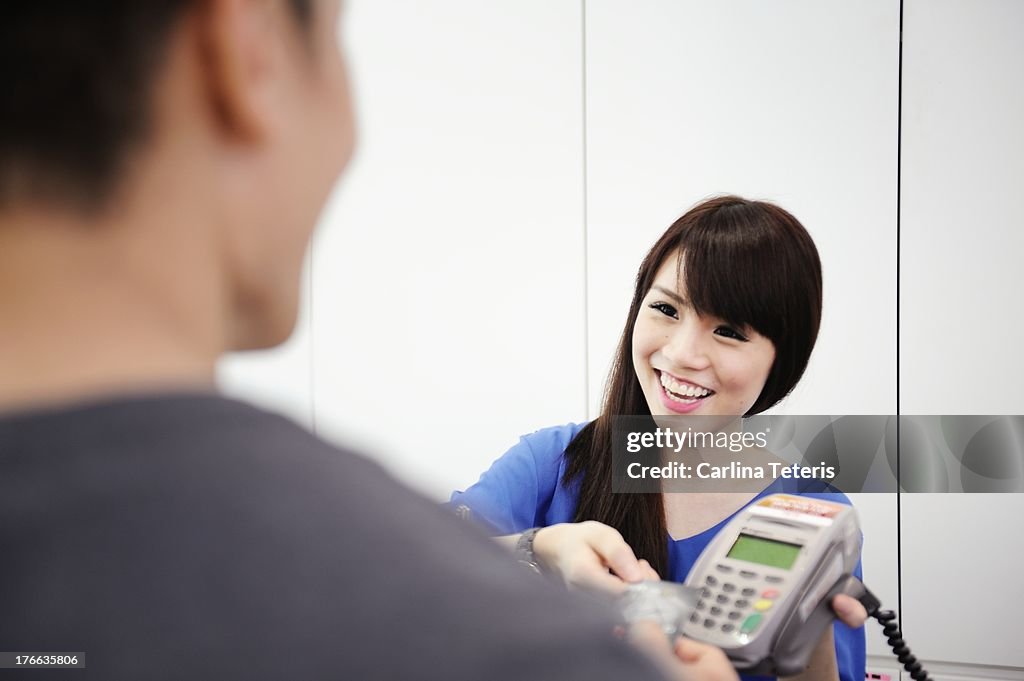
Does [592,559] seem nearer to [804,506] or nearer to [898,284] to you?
[804,506]

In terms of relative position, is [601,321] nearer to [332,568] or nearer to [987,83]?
[987,83]

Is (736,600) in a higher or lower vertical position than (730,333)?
lower

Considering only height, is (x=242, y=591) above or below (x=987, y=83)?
below

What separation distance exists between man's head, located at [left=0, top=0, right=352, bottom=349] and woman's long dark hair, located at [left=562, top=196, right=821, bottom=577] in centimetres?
102

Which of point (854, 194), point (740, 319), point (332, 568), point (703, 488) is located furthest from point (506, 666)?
point (854, 194)

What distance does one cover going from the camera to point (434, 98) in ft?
6.37

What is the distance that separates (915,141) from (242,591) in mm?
1662

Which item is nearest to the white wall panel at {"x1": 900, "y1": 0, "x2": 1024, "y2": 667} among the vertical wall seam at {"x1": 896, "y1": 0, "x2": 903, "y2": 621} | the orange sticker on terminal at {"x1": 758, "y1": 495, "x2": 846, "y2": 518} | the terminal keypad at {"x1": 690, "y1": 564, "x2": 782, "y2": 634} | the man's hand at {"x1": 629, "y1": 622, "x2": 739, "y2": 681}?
the vertical wall seam at {"x1": 896, "y1": 0, "x2": 903, "y2": 621}

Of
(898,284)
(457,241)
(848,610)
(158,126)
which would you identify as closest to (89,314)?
(158,126)

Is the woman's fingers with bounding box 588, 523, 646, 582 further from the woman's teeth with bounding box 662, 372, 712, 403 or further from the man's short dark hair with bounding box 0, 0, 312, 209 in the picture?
the man's short dark hair with bounding box 0, 0, 312, 209

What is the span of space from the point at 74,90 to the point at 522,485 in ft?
3.63

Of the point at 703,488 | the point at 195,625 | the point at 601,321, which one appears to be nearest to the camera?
the point at 195,625

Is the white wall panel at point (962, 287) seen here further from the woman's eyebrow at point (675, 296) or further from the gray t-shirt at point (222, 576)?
the gray t-shirt at point (222, 576)

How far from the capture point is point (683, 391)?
1.27 m
